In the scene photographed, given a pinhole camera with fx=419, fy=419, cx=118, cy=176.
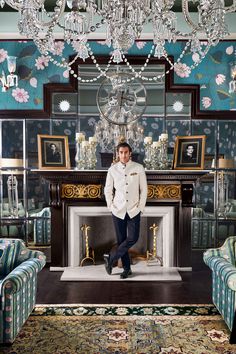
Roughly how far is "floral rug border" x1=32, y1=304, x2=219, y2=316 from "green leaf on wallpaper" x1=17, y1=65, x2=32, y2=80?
310 cm

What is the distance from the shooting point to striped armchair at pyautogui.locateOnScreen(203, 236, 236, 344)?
2.97m

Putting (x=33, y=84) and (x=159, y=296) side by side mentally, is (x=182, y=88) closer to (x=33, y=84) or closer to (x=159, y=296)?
(x=33, y=84)

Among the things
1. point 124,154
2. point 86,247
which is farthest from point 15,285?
point 86,247

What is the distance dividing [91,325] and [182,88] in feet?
11.1

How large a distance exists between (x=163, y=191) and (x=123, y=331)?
2281mm

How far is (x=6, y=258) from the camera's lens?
3.39 meters

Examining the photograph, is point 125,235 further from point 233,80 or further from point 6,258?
point 233,80

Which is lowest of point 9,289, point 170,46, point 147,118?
point 9,289

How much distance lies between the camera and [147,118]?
549 centimetres

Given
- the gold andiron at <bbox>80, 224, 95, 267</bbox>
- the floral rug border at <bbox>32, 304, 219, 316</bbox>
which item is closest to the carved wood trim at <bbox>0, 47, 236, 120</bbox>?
the gold andiron at <bbox>80, 224, 95, 267</bbox>

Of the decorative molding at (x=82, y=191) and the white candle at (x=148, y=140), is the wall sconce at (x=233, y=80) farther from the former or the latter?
the decorative molding at (x=82, y=191)

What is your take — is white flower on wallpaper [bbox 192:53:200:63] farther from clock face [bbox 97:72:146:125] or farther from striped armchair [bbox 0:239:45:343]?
striped armchair [bbox 0:239:45:343]

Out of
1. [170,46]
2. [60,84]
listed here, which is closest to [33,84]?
[60,84]

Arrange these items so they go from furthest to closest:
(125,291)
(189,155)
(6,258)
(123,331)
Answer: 1. (189,155)
2. (125,291)
3. (6,258)
4. (123,331)
